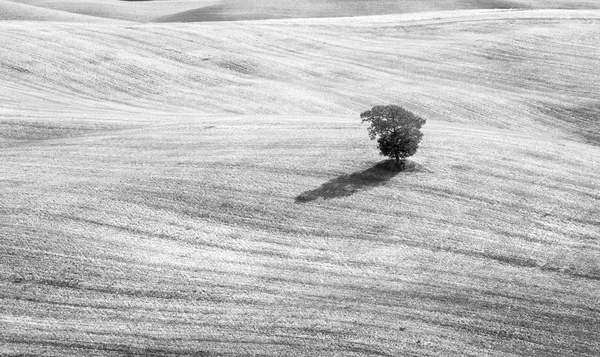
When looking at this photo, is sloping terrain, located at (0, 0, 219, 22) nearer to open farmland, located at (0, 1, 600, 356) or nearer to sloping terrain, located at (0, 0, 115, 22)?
sloping terrain, located at (0, 0, 115, 22)

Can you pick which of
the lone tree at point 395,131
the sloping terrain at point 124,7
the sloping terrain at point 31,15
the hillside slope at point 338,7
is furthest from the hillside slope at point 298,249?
the sloping terrain at point 124,7

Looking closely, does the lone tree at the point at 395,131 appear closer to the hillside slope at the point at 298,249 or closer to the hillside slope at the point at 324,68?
the hillside slope at the point at 298,249

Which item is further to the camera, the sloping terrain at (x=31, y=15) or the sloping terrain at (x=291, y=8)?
the sloping terrain at (x=291, y=8)

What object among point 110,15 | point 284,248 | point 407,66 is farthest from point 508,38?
point 110,15

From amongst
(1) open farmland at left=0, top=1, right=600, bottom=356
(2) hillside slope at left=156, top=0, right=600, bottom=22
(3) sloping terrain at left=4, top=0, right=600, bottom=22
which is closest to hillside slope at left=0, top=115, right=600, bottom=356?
(1) open farmland at left=0, top=1, right=600, bottom=356

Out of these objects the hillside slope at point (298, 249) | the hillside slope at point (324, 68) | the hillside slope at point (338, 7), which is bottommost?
the hillside slope at point (298, 249)

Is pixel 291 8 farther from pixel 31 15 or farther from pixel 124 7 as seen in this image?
pixel 31 15
